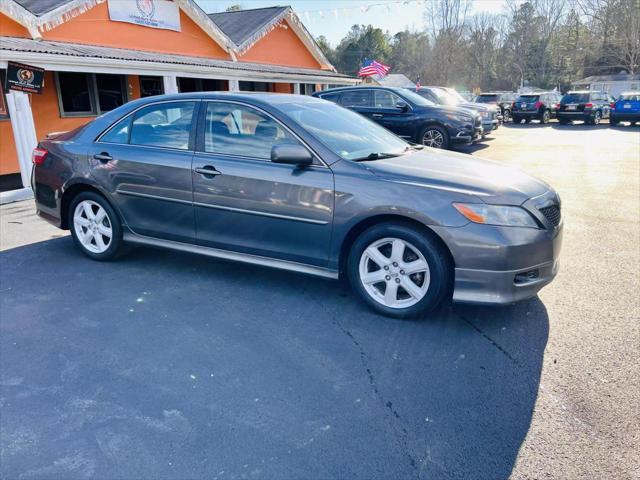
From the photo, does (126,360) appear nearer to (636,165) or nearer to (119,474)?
(119,474)

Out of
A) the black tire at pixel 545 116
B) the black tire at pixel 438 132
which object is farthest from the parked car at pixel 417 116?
the black tire at pixel 545 116

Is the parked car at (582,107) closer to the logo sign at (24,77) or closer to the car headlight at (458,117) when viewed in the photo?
the car headlight at (458,117)

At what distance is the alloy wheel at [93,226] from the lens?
15.7 ft

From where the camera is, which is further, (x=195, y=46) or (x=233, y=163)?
(x=195, y=46)

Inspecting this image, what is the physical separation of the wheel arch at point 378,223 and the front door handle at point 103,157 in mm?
2460

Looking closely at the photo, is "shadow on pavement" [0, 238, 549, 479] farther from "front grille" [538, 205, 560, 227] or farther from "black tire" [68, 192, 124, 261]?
"front grille" [538, 205, 560, 227]

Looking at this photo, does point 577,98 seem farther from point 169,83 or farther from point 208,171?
point 208,171

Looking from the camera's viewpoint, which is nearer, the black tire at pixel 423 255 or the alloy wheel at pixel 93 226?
the black tire at pixel 423 255

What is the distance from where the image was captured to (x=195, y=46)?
53.5ft

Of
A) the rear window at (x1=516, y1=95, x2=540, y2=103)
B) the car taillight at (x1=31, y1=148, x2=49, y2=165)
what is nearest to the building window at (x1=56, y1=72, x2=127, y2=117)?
the car taillight at (x1=31, y1=148, x2=49, y2=165)

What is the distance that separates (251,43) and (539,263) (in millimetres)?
17760

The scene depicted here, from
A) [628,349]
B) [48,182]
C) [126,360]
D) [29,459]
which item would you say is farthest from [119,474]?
[48,182]

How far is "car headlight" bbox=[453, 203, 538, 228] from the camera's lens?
328 cm

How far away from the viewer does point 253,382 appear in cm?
287
